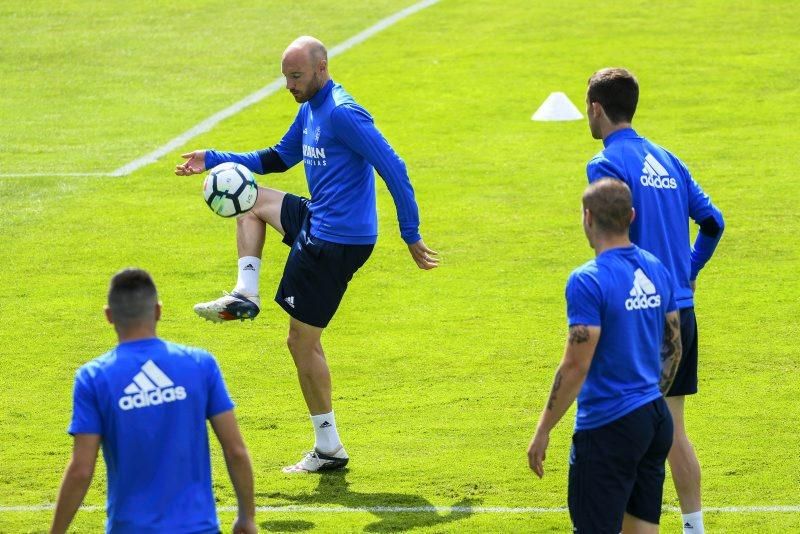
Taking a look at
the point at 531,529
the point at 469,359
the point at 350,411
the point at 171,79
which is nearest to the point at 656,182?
the point at 531,529

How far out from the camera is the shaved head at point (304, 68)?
8828 millimetres

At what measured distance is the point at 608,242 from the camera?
6.05m

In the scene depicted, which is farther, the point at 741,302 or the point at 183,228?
the point at 183,228

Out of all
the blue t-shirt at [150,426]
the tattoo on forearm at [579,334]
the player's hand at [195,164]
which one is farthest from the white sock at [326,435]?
the blue t-shirt at [150,426]

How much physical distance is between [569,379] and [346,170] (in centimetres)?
338

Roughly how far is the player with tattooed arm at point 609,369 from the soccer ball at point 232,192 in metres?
3.66

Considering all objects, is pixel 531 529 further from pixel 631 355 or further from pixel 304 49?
pixel 304 49

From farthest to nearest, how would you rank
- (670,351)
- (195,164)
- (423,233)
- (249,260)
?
(423,233)
(195,164)
(249,260)
(670,351)

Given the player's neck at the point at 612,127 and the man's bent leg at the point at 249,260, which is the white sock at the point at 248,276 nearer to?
the man's bent leg at the point at 249,260

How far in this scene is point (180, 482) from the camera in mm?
5344

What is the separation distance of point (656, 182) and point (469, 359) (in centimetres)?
477

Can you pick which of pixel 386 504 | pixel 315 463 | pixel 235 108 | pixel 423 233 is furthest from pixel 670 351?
pixel 235 108

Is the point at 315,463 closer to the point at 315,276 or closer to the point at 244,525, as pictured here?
the point at 315,276

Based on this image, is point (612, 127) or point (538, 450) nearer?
point (538, 450)
